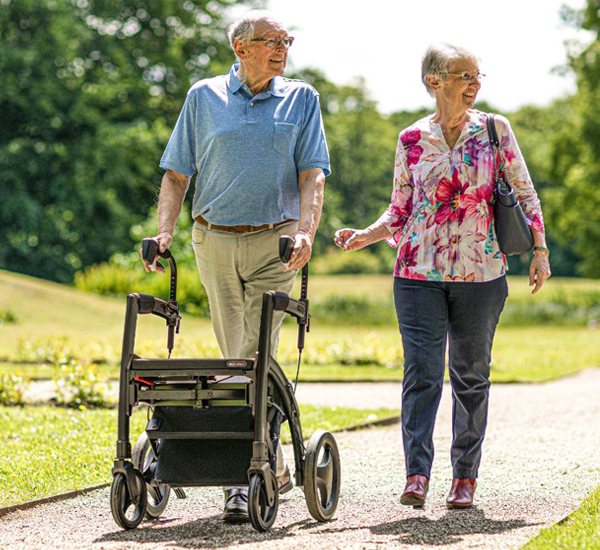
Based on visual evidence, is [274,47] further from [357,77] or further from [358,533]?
[357,77]

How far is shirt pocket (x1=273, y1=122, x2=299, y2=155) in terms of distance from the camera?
4.32 metres

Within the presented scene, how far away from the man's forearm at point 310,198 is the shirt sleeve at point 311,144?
0.03m

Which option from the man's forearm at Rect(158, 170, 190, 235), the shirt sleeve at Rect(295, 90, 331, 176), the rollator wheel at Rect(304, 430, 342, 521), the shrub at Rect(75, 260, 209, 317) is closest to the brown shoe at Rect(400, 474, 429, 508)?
the rollator wheel at Rect(304, 430, 342, 521)

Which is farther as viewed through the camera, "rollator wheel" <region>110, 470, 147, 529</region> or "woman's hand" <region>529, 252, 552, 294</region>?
"woman's hand" <region>529, 252, 552, 294</region>

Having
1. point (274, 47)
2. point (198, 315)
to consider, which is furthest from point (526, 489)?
point (198, 315)

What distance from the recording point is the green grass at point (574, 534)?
3600 millimetres

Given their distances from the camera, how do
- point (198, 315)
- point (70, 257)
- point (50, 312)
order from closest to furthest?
point (50, 312), point (198, 315), point (70, 257)

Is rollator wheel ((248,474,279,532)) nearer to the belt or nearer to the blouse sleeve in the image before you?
the belt

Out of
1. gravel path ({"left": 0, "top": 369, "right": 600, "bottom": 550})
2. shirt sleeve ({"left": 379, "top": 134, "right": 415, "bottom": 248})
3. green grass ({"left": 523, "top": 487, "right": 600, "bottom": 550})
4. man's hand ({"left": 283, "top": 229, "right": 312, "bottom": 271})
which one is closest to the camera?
green grass ({"left": 523, "top": 487, "right": 600, "bottom": 550})

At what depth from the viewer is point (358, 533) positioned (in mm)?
3947

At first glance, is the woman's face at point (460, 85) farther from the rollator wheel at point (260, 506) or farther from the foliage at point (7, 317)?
the foliage at point (7, 317)

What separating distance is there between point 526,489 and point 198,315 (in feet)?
58.6

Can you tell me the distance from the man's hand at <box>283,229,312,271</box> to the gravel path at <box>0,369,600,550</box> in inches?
39.9

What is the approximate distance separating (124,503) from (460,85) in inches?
85.3
